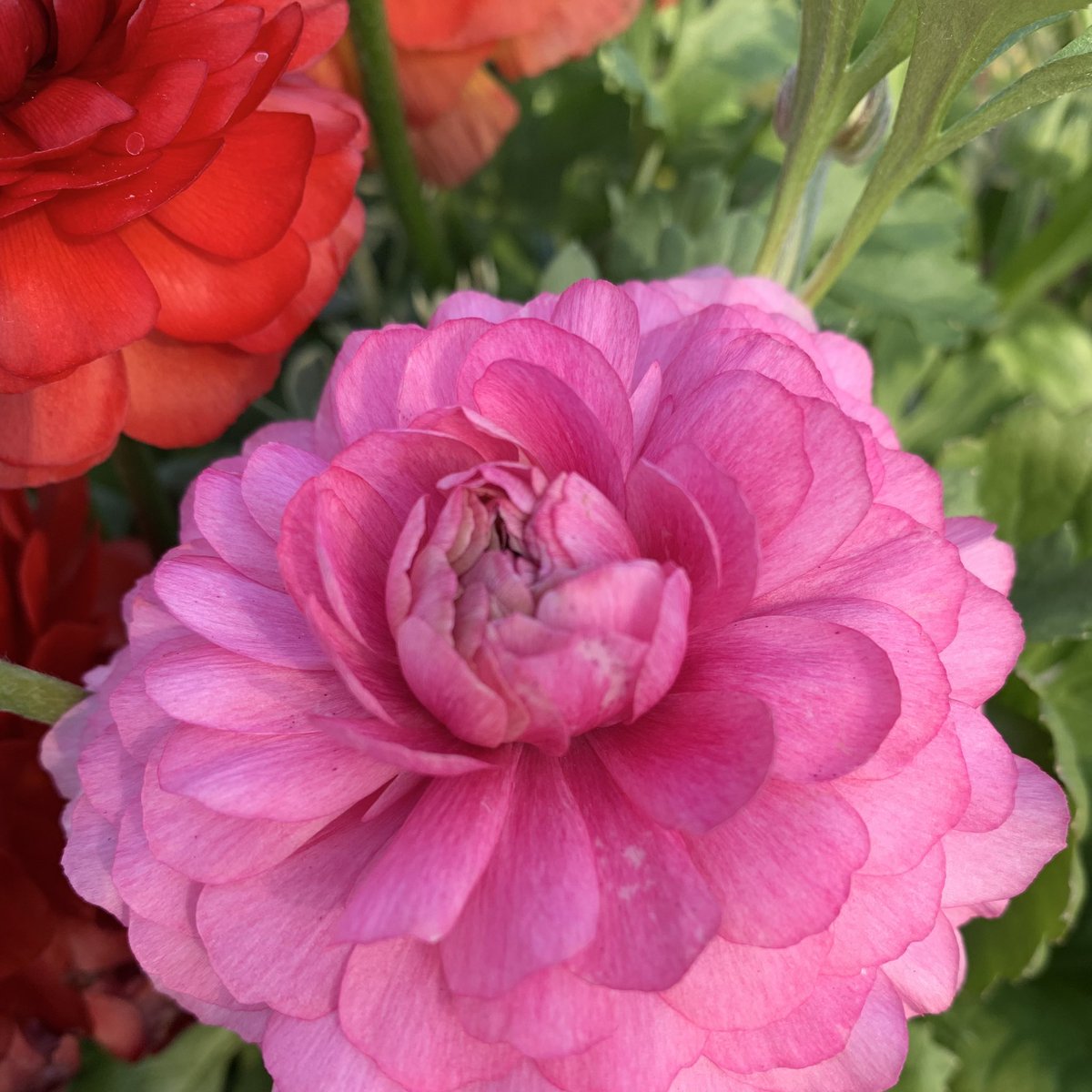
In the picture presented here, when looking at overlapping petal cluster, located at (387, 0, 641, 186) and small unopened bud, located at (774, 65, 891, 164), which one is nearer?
small unopened bud, located at (774, 65, 891, 164)

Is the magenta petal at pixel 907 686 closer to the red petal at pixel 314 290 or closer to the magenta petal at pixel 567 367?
the magenta petal at pixel 567 367

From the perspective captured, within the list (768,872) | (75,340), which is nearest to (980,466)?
(768,872)

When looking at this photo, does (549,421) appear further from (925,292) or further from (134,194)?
(925,292)

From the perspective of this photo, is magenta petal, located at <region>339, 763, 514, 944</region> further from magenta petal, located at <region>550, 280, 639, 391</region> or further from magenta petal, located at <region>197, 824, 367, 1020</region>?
magenta petal, located at <region>550, 280, 639, 391</region>

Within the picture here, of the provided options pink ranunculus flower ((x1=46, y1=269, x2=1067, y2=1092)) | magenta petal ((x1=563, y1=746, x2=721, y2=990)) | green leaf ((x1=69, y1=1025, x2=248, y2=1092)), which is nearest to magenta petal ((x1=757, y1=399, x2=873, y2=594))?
pink ranunculus flower ((x1=46, y1=269, x2=1067, y2=1092))

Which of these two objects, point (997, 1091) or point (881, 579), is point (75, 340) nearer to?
point (881, 579)

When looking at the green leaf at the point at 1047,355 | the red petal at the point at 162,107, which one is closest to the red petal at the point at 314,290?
the red petal at the point at 162,107

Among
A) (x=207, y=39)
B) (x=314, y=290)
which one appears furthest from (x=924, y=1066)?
(x=207, y=39)
